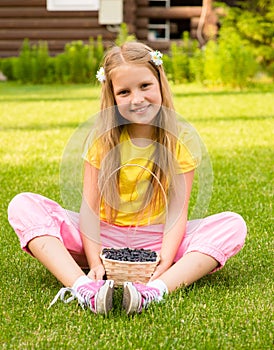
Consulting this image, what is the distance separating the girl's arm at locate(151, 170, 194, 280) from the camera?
9.94 ft

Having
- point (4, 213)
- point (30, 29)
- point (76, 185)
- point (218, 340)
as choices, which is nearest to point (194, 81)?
point (30, 29)

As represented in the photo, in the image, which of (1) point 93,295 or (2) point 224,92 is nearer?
(1) point 93,295

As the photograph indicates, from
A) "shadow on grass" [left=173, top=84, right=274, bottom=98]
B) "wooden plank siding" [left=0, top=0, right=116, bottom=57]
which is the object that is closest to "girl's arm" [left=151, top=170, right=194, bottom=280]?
"shadow on grass" [left=173, top=84, right=274, bottom=98]

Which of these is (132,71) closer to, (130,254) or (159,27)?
(130,254)

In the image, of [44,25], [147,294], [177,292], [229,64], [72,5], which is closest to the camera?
[147,294]

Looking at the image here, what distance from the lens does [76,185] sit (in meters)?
3.26

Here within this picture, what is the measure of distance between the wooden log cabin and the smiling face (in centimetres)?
1283

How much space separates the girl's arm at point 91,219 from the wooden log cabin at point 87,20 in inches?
504

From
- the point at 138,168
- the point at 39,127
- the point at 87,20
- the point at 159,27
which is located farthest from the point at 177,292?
the point at 159,27

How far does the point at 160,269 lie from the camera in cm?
297

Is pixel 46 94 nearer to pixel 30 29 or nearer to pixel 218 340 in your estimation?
pixel 30 29

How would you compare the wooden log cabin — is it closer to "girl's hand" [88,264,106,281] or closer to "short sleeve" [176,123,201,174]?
"short sleeve" [176,123,201,174]

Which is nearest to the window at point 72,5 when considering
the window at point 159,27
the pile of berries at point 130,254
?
the window at point 159,27

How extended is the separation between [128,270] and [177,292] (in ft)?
0.64
